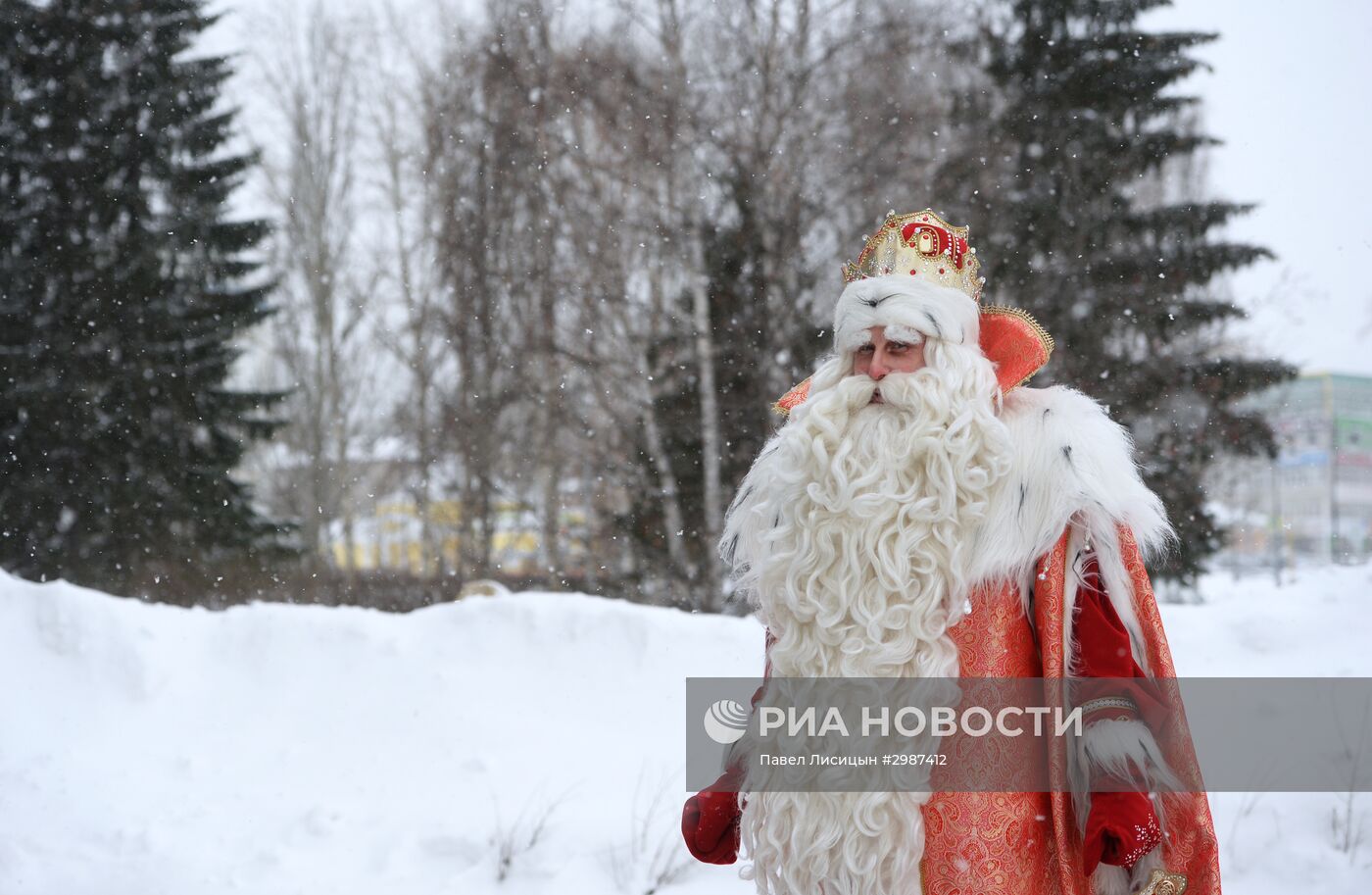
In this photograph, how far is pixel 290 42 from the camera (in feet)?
47.3

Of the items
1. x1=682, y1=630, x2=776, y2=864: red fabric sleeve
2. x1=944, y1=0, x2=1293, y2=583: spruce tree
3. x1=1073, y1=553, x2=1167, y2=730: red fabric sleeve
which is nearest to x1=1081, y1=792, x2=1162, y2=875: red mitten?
x1=1073, y1=553, x2=1167, y2=730: red fabric sleeve

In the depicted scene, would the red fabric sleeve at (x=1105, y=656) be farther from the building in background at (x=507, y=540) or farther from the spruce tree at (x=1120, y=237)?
the building in background at (x=507, y=540)

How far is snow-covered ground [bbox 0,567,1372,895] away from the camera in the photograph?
439 centimetres

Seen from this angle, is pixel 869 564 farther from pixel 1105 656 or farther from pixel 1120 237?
pixel 1120 237

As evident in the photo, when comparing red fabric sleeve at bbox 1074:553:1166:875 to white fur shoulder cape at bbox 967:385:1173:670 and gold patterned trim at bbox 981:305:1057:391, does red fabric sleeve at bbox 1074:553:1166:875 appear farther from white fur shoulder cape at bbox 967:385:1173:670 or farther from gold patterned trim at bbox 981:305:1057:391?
gold patterned trim at bbox 981:305:1057:391

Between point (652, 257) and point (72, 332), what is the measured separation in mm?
5902

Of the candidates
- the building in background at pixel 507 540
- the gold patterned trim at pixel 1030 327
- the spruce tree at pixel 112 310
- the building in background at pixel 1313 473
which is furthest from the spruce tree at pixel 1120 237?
the spruce tree at pixel 112 310

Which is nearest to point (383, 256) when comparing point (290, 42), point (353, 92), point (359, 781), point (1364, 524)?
point (353, 92)

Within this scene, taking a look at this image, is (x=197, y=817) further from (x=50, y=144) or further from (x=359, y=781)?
(x=50, y=144)

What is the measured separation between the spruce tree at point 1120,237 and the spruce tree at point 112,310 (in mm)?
7886

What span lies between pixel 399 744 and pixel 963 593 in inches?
168

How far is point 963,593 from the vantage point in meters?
1.92

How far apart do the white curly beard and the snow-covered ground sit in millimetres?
2711

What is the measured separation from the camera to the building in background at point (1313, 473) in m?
10.1
